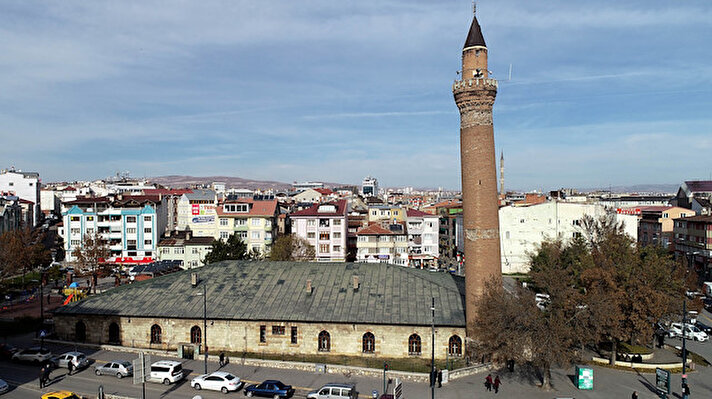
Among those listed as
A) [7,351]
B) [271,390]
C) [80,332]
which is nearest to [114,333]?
[80,332]

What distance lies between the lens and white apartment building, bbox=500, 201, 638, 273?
78.7 m

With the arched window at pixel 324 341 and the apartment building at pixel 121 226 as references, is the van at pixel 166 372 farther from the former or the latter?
the apartment building at pixel 121 226

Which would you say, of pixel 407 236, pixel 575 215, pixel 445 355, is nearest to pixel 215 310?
pixel 445 355

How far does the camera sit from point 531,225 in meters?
79.6

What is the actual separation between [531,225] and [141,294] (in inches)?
2280

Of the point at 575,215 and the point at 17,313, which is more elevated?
the point at 575,215

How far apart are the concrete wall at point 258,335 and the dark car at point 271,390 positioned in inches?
258

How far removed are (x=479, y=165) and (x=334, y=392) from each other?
17695 mm

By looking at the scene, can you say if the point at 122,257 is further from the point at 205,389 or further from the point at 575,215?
the point at 575,215

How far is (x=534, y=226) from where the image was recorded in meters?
79.5

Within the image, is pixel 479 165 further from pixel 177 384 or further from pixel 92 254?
pixel 92 254

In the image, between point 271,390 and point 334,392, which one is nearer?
point 334,392

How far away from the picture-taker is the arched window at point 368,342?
36.8 m

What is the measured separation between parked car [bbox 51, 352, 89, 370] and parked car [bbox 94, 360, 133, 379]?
1.59 meters
